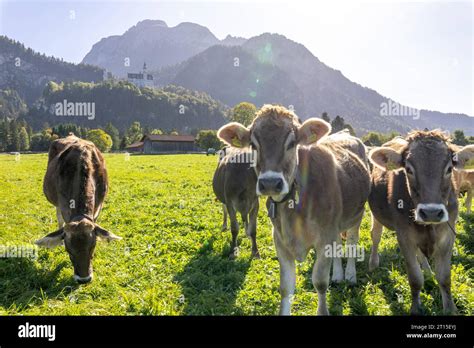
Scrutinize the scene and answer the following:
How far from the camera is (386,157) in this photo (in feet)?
16.2

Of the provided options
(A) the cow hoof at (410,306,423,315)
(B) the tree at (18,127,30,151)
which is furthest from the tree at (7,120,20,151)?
(A) the cow hoof at (410,306,423,315)

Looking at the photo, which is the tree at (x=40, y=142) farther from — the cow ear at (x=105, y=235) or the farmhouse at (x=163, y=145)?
the cow ear at (x=105, y=235)

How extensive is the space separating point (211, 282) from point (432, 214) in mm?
3931

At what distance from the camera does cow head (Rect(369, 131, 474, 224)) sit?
13.3 ft

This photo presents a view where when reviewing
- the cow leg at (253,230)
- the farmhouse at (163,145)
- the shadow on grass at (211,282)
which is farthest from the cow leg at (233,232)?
the farmhouse at (163,145)

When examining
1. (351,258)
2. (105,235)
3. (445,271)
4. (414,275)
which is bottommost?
(351,258)

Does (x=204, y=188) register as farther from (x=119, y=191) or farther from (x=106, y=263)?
(x=106, y=263)

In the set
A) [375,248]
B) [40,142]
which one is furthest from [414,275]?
[40,142]

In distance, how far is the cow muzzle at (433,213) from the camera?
3945 mm

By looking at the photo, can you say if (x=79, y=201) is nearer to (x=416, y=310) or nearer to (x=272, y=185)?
(x=272, y=185)

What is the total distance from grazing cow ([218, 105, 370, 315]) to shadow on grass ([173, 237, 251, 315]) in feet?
3.73

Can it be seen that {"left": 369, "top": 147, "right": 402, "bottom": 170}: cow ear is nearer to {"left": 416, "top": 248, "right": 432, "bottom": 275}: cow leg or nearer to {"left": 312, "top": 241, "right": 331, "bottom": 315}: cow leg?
{"left": 312, "top": 241, "right": 331, "bottom": 315}: cow leg

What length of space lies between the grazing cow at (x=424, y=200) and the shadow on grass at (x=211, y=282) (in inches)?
112
